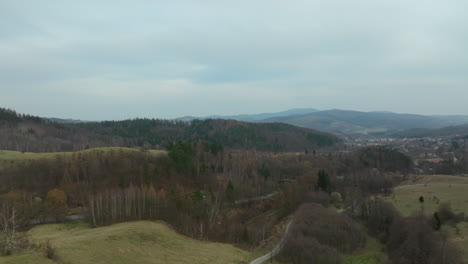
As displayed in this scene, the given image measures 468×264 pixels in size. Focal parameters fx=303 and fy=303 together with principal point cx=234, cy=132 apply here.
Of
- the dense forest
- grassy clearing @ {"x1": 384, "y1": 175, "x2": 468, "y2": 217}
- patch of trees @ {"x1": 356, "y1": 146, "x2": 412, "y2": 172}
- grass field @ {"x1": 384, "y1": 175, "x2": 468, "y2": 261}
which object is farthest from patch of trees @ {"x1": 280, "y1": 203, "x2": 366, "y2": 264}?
patch of trees @ {"x1": 356, "y1": 146, "x2": 412, "y2": 172}

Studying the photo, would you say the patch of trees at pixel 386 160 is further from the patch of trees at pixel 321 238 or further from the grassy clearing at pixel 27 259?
the grassy clearing at pixel 27 259

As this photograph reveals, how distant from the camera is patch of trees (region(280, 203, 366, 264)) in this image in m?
38.9

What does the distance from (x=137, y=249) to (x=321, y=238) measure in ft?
84.2

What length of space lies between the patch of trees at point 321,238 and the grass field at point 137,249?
669cm

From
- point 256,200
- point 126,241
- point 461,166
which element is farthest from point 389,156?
point 126,241

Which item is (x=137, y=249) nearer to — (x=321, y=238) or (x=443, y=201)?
(x=321, y=238)

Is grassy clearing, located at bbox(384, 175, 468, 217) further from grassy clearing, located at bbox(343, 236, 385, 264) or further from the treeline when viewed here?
grassy clearing, located at bbox(343, 236, 385, 264)

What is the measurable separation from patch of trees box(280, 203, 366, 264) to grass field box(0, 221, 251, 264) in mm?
6694

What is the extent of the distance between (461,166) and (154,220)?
4844 inches

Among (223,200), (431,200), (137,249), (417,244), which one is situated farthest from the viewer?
(223,200)

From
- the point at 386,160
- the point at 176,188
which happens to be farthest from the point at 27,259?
the point at 386,160

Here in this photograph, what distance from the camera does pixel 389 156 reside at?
142875 mm

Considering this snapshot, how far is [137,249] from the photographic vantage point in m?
36.2

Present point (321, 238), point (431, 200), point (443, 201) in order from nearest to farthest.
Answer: point (321, 238)
point (443, 201)
point (431, 200)
